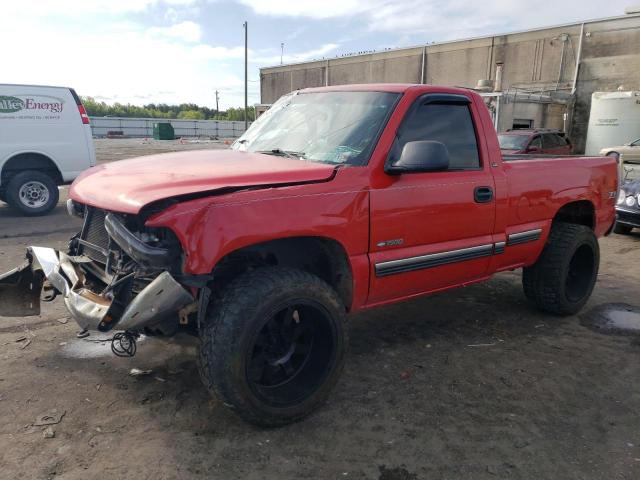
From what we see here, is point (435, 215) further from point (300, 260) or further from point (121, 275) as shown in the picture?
point (121, 275)

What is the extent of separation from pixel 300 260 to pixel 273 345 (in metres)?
0.63

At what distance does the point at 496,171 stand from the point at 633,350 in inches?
71.2

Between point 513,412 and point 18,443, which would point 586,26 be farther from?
point 18,443

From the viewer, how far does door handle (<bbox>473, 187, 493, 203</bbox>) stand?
377 cm

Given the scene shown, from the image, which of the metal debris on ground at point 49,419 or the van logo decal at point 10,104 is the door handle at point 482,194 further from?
the van logo decal at point 10,104

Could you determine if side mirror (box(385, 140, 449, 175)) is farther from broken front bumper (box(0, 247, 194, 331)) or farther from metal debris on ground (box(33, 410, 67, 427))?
metal debris on ground (box(33, 410, 67, 427))

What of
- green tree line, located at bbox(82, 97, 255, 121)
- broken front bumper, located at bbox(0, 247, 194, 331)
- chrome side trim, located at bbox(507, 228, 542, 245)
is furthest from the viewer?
green tree line, located at bbox(82, 97, 255, 121)

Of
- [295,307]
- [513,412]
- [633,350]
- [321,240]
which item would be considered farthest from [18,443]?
[633,350]

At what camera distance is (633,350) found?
4090 millimetres

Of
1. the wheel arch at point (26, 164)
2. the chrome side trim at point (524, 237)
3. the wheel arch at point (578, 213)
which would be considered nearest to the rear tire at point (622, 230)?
the wheel arch at point (578, 213)

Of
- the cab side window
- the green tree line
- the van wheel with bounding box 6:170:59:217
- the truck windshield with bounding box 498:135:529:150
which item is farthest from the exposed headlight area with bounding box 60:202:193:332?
the green tree line

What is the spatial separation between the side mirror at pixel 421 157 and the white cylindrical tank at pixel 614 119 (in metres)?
19.5

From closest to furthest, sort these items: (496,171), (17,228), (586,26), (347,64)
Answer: (496,171)
(17,228)
(586,26)
(347,64)

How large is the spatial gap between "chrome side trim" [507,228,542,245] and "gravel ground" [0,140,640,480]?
0.81 metres
